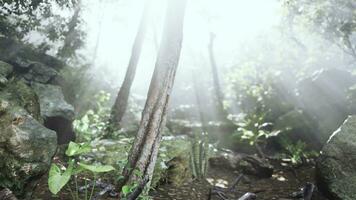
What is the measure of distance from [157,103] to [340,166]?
425cm

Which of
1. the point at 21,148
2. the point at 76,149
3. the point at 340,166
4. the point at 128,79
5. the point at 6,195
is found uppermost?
the point at 128,79

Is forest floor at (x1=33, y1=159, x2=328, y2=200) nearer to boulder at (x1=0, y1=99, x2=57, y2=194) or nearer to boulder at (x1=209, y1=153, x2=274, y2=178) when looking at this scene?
boulder at (x1=209, y1=153, x2=274, y2=178)

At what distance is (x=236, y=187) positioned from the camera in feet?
30.3

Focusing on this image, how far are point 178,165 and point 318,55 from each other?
33870 mm

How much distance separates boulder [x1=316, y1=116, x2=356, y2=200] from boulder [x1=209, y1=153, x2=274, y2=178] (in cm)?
319

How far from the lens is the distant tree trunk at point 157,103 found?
6.06 m

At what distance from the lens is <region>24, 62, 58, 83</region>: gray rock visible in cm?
1252

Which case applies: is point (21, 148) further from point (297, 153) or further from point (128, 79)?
point (297, 153)

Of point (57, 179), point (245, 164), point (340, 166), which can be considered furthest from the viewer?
point (245, 164)

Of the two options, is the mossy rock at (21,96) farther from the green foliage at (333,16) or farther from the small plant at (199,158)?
the green foliage at (333,16)

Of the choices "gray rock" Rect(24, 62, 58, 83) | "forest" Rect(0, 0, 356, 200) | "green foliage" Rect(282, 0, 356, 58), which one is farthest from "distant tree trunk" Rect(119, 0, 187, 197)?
"green foliage" Rect(282, 0, 356, 58)

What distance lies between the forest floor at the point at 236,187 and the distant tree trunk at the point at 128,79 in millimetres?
3989

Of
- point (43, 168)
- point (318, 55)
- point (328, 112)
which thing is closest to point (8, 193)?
point (43, 168)

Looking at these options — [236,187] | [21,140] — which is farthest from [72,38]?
[21,140]
